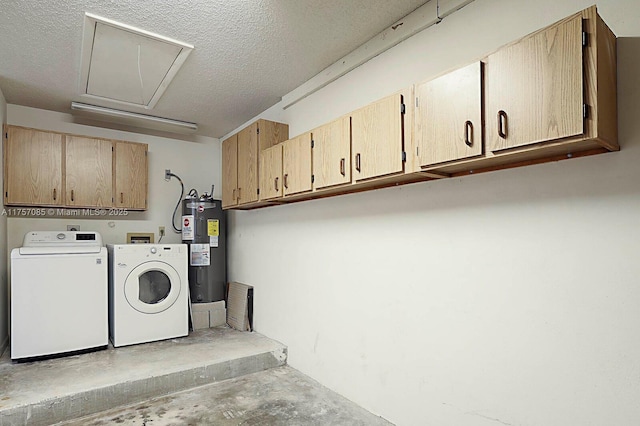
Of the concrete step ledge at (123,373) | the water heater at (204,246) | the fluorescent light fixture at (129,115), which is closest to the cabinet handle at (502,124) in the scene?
the concrete step ledge at (123,373)

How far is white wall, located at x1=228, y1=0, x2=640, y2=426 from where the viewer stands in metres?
1.49

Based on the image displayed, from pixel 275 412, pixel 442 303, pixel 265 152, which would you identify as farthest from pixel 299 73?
pixel 275 412

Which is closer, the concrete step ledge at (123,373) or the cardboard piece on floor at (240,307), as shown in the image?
the concrete step ledge at (123,373)

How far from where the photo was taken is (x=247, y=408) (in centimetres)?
269

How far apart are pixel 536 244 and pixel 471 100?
0.70 metres

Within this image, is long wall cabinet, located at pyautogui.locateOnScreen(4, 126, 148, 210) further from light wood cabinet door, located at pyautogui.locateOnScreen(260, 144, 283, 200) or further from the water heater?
light wood cabinet door, located at pyautogui.locateOnScreen(260, 144, 283, 200)

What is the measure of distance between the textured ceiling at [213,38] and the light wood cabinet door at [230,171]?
519mm

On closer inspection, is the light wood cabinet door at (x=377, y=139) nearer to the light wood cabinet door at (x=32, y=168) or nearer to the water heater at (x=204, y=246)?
the water heater at (x=204, y=246)

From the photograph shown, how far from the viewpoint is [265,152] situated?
11.1ft

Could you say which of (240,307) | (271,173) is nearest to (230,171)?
(271,173)

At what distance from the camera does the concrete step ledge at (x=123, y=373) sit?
2.50 meters

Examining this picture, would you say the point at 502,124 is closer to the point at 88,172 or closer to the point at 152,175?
the point at 88,172

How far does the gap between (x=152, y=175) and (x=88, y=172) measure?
0.75 meters

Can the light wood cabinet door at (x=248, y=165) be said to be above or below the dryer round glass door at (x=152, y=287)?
above
